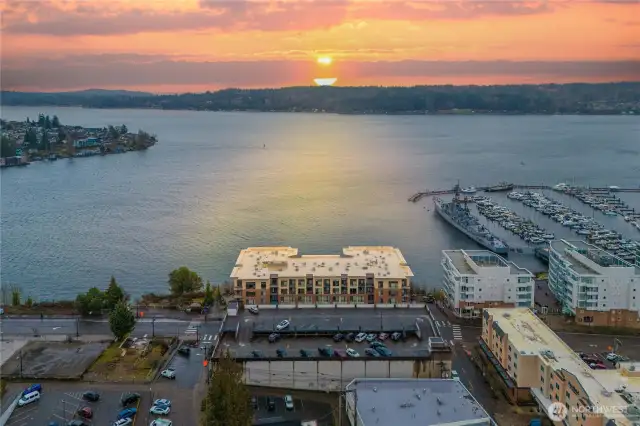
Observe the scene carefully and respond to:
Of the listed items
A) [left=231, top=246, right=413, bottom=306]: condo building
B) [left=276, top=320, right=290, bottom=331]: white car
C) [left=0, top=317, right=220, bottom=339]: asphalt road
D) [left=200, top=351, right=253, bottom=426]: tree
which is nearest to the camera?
[left=200, top=351, right=253, bottom=426]: tree

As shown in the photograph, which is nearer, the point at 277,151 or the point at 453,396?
the point at 453,396

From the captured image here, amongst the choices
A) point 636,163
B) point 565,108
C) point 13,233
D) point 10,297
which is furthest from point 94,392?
point 565,108

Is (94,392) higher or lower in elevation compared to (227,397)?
lower

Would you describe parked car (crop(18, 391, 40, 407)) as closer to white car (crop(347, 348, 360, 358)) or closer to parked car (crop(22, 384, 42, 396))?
parked car (crop(22, 384, 42, 396))

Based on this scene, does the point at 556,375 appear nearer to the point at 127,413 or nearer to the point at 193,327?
the point at 127,413

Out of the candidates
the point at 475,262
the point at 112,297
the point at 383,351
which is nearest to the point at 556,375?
the point at 383,351

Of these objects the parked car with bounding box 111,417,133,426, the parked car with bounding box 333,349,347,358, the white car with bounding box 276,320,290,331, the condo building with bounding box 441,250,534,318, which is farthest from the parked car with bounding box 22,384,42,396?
the condo building with bounding box 441,250,534,318

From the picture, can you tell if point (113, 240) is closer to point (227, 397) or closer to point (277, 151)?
point (227, 397)
